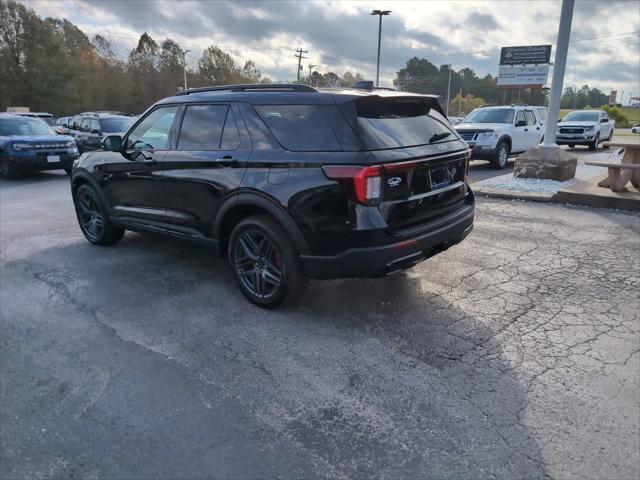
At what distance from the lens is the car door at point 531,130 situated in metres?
14.7

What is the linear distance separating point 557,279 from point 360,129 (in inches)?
107

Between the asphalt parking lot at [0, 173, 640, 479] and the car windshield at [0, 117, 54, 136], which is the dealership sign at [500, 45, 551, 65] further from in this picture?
the asphalt parking lot at [0, 173, 640, 479]

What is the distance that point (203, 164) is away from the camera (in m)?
4.23

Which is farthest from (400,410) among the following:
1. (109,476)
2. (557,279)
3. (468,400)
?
(557,279)

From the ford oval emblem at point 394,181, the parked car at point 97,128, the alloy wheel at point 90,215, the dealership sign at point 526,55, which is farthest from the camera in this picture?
the dealership sign at point 526,55

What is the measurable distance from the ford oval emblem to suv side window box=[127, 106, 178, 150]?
2.50 metres

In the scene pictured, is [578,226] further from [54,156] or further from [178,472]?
[54,156]

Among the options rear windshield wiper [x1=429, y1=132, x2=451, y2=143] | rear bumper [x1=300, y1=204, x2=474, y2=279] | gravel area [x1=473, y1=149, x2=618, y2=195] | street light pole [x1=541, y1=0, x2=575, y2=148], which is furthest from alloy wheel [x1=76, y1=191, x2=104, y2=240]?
street light pole [x1=541, y1=0, x2=575, y2=148]

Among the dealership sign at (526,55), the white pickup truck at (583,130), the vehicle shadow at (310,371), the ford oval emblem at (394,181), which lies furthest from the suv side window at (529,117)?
the dealership sign at (526,55)

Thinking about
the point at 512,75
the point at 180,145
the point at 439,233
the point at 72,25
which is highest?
the point at 72,25

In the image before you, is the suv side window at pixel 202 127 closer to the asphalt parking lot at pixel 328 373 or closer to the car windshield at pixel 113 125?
the asphalt parking lot at pixel 328 373

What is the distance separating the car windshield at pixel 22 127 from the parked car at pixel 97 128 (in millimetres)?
2014

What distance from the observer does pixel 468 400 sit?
274 centimetres

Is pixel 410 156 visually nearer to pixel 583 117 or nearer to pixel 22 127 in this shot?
pixel 22 127
